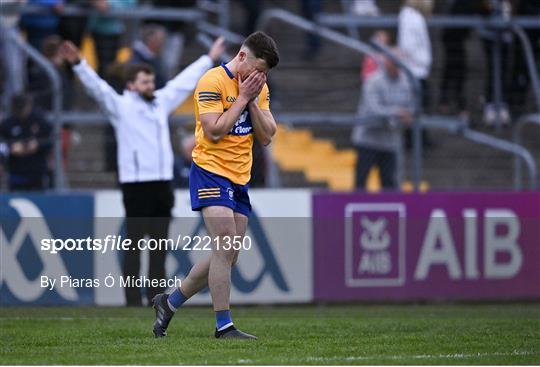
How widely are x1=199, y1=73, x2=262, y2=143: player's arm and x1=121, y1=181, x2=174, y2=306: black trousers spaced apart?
3.73 metres

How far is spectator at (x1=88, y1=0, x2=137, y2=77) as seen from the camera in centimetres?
1631

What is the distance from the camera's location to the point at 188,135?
1555 centimetres

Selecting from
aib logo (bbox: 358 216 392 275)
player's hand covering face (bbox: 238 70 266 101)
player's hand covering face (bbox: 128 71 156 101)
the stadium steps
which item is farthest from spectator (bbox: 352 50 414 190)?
player's hand covering face (bbox: 238 70 266 101)

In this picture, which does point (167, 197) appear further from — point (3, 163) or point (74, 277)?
point (3, 163)

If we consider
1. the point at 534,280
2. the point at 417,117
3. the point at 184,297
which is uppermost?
the point at 417,117

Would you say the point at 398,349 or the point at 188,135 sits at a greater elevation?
the point at 188,135

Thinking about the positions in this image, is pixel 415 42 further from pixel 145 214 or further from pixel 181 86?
pixel 145 214

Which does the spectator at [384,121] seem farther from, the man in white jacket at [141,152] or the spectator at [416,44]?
the man in white jacket at [141,152]

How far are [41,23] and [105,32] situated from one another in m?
0.86

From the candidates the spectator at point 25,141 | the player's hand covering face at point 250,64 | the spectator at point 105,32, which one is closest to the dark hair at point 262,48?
the player's hand covering face at point 250,64

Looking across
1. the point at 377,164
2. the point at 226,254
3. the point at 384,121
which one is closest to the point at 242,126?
the point at 226,254

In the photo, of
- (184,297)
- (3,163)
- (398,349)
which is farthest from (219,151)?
(3,163)

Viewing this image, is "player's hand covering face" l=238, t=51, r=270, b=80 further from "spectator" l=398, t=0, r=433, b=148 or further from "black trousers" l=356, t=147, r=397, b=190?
"spectator" l=398, t=0, r=433, b=148

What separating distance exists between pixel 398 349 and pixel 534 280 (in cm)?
683
